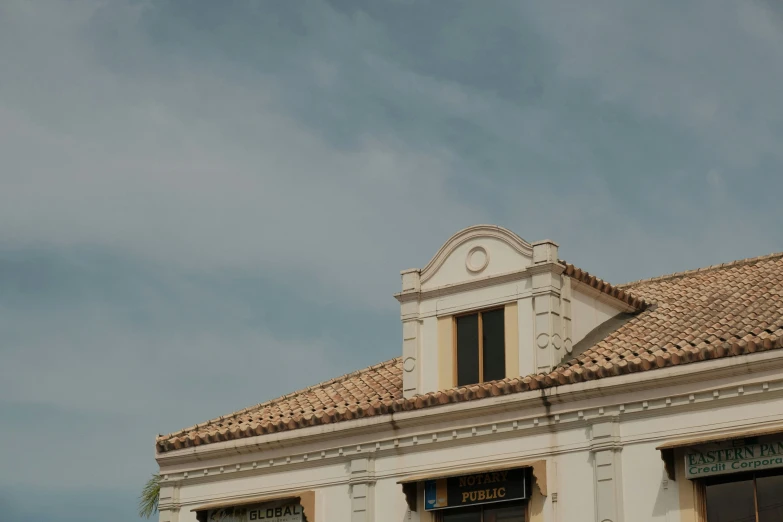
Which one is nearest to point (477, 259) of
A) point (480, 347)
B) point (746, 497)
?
point (480, 347)

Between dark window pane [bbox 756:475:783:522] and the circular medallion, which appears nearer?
dark window pane [bbox 756:475:783:522]

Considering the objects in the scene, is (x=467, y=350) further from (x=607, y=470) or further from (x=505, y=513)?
(x=607, y=470)

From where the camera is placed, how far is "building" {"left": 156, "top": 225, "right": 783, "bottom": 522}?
21.9m

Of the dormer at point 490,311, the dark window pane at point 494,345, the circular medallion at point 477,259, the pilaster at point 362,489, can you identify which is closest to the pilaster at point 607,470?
the dormer at point 490,311

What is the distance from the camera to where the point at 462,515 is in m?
24.6

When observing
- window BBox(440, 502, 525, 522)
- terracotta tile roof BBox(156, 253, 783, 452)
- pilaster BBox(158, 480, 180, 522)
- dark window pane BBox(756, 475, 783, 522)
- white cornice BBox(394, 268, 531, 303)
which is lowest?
dark window pane BBox(756, 475, 783, 522)

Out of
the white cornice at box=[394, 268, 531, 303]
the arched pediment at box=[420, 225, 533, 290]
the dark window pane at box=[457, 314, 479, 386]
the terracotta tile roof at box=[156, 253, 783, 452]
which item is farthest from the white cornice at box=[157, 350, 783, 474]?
the arched pediment at box=[420, 225, 533, 290]

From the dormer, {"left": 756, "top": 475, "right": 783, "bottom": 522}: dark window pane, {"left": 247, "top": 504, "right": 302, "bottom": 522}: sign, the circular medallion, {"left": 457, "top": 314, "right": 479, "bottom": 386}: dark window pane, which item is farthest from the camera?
{"left": 247, "top": 504, "right": 302, "bottom": 522}: sign

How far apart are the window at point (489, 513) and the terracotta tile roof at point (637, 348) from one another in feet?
6.51

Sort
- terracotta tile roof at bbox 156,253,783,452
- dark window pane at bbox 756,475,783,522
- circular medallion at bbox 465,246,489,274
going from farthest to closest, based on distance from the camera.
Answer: circular medallion at bbox 465,246,489,274
terracotta tile roof at bbox 156,253,783,452
dark window pane at bbox 756,475,783,522

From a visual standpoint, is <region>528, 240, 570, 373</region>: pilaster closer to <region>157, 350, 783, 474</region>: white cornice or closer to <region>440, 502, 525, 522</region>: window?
<region>157, 350, 783, 474</region>: white cornice

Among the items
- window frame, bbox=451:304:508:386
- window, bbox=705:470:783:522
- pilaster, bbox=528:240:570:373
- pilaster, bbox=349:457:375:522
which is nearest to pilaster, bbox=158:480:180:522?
pilaster, bbox=349:457:375:522

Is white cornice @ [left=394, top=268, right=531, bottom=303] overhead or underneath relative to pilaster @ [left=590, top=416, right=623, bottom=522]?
overhead

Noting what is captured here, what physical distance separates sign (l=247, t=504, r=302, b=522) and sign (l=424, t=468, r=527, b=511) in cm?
295
